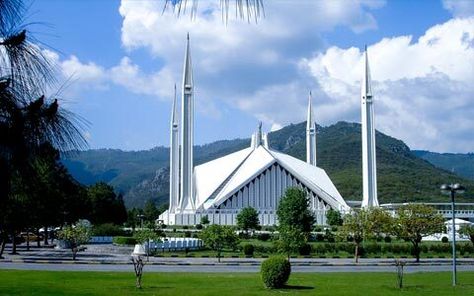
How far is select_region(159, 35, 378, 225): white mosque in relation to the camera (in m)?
62.8

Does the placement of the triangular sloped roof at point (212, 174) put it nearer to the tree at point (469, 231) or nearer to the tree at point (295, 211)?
the tree at point (295, 211)

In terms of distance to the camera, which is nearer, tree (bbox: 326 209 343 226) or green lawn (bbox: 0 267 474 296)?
green lawn (bbox: 0 267 474 296)

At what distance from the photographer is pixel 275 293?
53.1ft

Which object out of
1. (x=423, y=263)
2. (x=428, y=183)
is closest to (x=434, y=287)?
(x=423, y=263)

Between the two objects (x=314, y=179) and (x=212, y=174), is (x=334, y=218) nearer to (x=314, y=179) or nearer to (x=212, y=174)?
(x=314, y=179)

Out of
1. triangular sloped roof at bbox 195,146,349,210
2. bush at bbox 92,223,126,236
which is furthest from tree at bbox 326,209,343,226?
bush at bbox 92,223,126,236

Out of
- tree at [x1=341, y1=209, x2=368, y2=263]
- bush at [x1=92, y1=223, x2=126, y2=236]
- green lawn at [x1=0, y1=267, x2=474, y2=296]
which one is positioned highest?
tree at [x1=341, y1=209, x2=368, y2=263]

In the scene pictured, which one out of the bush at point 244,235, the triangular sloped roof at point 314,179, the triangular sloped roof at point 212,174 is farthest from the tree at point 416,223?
the triangular sloped roof at point 212,174

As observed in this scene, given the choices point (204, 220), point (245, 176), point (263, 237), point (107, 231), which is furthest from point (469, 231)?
point (245, 176)

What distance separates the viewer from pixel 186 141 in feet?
210

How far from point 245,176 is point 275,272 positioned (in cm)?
5272

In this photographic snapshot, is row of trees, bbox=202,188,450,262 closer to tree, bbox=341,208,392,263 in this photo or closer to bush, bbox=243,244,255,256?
tree, bbox=341,208,392,263

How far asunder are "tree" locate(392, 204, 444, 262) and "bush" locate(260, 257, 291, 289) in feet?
52.6

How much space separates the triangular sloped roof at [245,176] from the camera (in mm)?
68688
